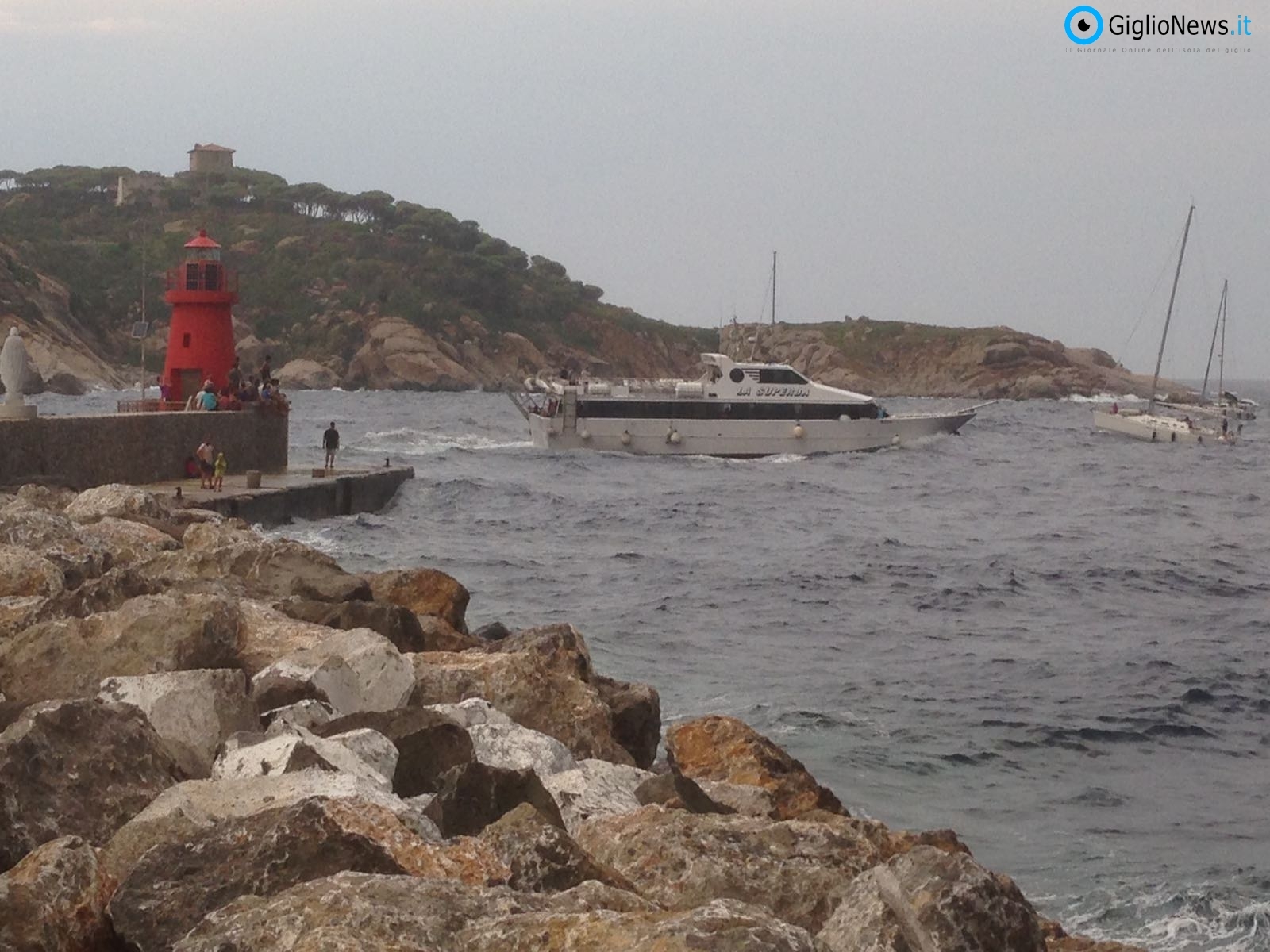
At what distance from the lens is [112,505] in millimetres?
15797

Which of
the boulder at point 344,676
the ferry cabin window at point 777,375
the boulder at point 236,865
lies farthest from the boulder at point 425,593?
the ferry cabin window at point 777,375

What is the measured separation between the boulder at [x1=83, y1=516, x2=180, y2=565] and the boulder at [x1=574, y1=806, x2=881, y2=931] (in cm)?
763

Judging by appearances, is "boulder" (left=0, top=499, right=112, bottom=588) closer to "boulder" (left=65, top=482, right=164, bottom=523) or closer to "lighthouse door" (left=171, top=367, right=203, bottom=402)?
"boulder" (left=65, top=482, right=164, bottom=523)

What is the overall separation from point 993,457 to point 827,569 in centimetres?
2941

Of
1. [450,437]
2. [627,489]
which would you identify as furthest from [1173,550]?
[450,437]

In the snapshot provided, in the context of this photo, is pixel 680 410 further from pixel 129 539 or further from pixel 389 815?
pixel 389 815

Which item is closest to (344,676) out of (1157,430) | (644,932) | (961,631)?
(644,932)

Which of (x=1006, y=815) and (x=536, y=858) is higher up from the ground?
(x=536, y=858)

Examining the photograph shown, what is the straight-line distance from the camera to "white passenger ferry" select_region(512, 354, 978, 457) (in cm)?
4694

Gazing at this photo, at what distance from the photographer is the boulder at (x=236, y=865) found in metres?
4.54

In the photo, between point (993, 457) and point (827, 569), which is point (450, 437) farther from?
point (827, 569)

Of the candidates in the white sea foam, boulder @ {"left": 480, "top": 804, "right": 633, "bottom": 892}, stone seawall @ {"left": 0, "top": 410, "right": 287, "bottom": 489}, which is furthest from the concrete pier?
the white sea foam

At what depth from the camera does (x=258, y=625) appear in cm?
916

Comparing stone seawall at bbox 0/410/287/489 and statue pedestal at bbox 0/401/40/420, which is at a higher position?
statue pedestal at bbox 0/401/40/420
